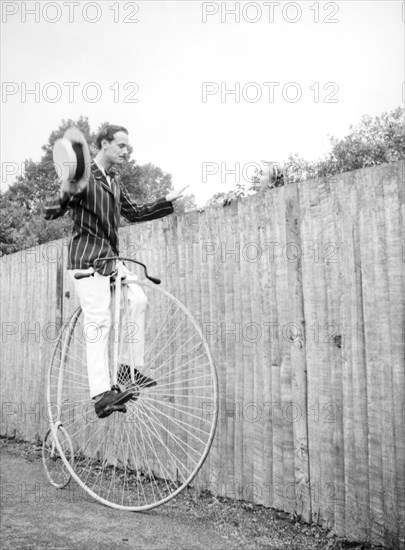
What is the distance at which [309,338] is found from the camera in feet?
9.73

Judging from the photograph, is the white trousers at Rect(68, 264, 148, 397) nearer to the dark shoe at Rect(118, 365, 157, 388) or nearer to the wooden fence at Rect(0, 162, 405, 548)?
the dark shoe at Rect(118, 365, 157, 388)

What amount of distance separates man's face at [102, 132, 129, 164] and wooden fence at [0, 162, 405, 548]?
0.77m

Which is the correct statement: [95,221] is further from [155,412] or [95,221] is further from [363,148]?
[363,148]

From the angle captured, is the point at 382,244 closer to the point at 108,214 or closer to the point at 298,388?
the point at 298,388

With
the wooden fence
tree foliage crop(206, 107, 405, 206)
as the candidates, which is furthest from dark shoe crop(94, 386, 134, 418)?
tree foliage crop(206, 107, 405, 206)

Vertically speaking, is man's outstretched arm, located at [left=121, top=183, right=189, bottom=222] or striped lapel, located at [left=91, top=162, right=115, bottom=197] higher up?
striped lapel, located at [left=91, top=162, right=115, bottom=197]

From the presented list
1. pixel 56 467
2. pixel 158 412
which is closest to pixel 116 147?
pixel 158 412

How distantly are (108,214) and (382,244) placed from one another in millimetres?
1436

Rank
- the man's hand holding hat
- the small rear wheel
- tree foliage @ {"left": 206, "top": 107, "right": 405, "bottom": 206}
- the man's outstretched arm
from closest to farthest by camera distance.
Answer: the man's hand holding hat
the man's outstretched arm
the small rear wheel
tree foliage @ {"left": 206, "top": 107, "right": 405, "bottom": 206}

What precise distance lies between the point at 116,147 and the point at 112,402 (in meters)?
1.34

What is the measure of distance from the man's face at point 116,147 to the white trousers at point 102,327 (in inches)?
25.3

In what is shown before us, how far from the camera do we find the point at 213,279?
357cm

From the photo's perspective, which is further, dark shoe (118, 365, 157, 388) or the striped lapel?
the striped lapel

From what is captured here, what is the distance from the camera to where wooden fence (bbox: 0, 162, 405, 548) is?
259 centimetres
